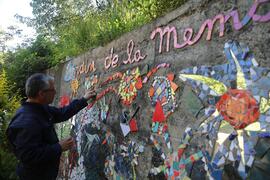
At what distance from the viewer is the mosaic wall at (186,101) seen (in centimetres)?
234

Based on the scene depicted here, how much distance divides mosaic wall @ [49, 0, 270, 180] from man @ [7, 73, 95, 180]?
92 centimetres

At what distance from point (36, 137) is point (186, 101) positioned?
1332 mm

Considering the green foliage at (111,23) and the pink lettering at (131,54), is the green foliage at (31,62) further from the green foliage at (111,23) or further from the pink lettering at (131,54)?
the pink lettering at (131,54)

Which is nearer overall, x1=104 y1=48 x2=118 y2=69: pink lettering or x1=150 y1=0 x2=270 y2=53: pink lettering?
x1=150 y1=0 x2=270 y2=53: pink lettering

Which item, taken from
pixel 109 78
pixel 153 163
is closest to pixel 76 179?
pixel 109 78

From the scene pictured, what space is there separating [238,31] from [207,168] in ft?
3.54

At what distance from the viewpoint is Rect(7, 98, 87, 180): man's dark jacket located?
2.87 meters

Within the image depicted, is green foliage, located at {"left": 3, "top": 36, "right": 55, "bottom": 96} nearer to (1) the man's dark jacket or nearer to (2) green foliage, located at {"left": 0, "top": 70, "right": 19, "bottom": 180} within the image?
(2) green foliage, located at {"left": 0, "top": 70, "right": 19, "bottom": 180}

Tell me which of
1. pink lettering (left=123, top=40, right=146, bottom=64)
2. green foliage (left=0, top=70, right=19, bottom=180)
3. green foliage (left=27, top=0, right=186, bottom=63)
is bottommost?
green foliage (left=0, top=70, right=19, bottom=180)

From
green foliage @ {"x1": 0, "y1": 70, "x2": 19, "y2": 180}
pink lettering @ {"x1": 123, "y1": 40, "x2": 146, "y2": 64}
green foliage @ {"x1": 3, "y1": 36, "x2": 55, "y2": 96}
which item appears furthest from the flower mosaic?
green foliage @ {"x1": 3, "y1": 36, "x2": 55, "y2": 96}

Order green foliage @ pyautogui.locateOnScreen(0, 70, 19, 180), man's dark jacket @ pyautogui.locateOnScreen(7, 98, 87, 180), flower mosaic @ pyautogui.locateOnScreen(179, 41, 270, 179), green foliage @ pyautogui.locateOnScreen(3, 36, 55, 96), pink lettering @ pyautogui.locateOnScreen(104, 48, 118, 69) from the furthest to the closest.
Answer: green foliage @ pyautogui.locateOnScreen(3, 36, 55, 96) → green foliage @ pyautogui.locateOnScreen(0, 70, 19, 180) → pink lettering @ pyautogui.locateOnScreen(104, 48, 118, 69) → man's dark jacket @ pyautogui.locateOnScreen(7, 98, 87, 180) → flower mosaic @ pyautogui.locateOnScreen(179, 41, 270, 179)

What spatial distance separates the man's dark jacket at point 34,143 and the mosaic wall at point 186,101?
97 centimetres

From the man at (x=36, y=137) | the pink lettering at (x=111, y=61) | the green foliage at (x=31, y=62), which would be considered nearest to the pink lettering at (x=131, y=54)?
the pink lettering at (x=111, y=61)

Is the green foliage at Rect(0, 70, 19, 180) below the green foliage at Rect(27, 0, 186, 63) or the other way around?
below
